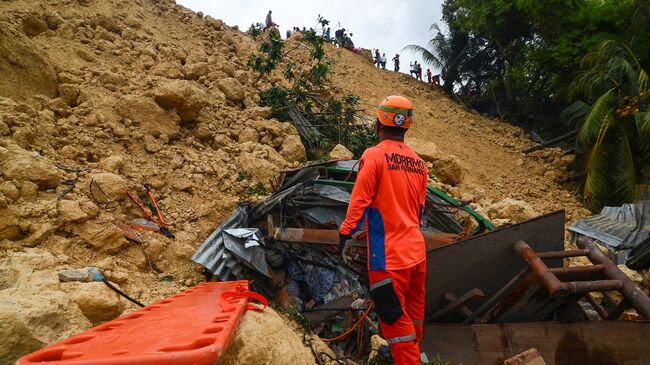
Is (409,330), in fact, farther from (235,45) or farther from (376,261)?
(235,45)

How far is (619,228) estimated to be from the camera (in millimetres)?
6227

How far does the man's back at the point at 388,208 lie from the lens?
2248mm

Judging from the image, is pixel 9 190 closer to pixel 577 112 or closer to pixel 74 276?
pixel 74 276

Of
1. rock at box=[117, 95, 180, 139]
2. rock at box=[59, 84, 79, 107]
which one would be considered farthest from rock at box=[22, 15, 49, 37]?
rock at box=[117, 95, 180, 139]

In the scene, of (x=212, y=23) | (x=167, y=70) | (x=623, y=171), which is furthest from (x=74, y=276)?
(x=623, y=171)

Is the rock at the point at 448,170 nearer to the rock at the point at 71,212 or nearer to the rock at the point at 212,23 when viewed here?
the rock at the point at 71,212

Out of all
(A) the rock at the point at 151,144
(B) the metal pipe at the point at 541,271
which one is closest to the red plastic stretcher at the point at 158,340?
(B) the metal pipe at the point at 541,271

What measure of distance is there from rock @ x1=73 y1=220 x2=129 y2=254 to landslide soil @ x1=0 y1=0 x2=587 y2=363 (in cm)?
1

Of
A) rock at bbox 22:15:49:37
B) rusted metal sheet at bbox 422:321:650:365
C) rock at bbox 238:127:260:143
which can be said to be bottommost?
rusted metal sheet at bbox 422:321:650:365

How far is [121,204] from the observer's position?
3.90 metres

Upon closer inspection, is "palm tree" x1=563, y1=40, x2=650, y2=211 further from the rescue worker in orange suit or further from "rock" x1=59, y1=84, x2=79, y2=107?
"rock" x1=59, y1=84, x2=79, y2=107

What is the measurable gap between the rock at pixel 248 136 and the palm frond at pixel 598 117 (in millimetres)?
7277

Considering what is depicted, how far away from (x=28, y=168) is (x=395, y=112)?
3.19 m

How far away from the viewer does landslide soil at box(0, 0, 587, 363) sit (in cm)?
251
